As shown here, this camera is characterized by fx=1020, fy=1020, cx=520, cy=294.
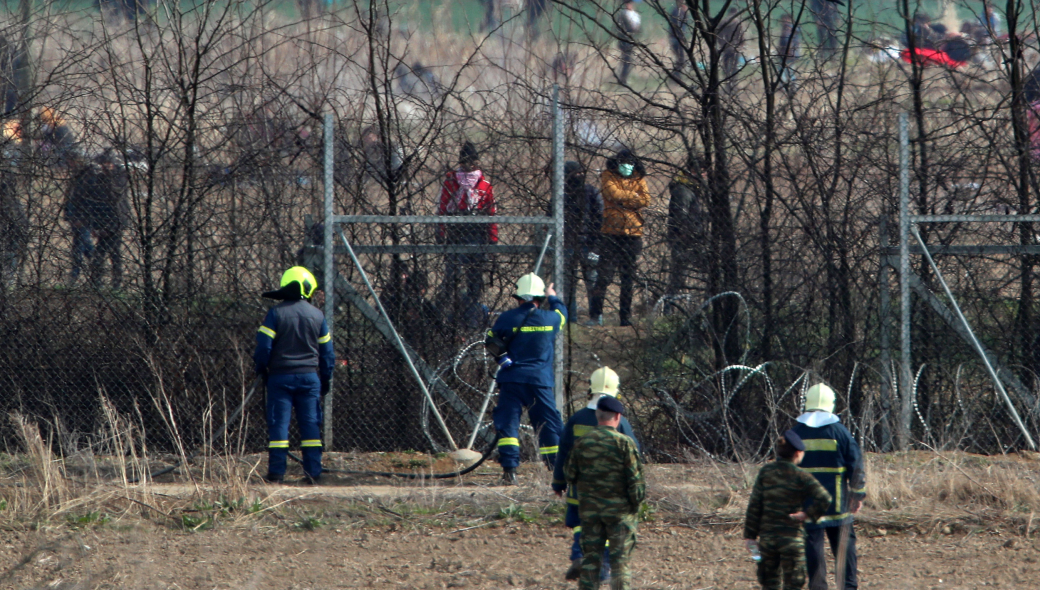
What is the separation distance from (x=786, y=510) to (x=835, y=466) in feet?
1.76

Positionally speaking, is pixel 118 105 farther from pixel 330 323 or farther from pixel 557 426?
pixel 557 426

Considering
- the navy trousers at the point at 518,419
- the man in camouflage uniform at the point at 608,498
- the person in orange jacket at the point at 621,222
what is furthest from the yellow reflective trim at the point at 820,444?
the person in orange jacket at the point at 621,222

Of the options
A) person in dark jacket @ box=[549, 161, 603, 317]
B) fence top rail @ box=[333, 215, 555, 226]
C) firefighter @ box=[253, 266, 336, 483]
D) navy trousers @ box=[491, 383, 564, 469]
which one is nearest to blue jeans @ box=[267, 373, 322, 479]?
firefighter @ box=[253, 266, 336, 483]

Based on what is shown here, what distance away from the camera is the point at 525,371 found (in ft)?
24.9

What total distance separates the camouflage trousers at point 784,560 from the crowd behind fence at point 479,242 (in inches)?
136

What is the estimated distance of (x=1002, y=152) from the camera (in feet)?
28.0

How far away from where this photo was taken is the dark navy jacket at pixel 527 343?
759cm

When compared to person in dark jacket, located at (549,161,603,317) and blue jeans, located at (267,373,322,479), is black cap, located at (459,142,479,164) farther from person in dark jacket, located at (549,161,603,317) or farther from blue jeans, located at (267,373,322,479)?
blue jeans, located at (267,373,322,479)

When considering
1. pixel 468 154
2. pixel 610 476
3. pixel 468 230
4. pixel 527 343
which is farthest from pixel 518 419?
pixel 610 476

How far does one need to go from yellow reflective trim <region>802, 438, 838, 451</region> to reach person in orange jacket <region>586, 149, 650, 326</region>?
3410 millimetres

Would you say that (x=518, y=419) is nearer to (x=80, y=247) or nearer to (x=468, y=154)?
(x=468, y=154)

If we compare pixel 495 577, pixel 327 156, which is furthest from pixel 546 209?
pixel 495 577

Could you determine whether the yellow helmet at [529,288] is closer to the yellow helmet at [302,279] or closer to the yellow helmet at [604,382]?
the yellow helmet at [302,279]

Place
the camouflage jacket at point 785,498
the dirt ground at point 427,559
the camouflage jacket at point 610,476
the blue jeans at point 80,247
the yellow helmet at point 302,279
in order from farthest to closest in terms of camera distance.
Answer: the blue jeans at point 80,247
the yellow helmet at point 302,279
the dirt ground at point 427,559
the camouflage jacket at point 610,476
the camouflage jacket at point 785,498
